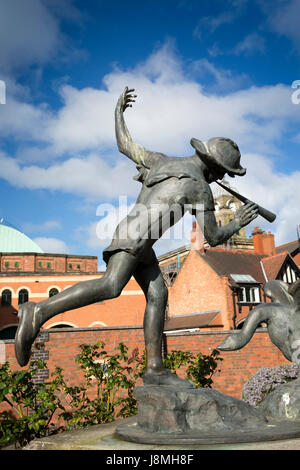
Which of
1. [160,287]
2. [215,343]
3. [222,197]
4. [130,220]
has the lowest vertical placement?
[215,343]

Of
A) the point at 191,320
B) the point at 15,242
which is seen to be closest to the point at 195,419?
the point at 191,320

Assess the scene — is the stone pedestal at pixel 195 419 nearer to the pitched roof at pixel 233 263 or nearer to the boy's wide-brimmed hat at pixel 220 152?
the boy's wide-brimmed hat at pixel 220 152

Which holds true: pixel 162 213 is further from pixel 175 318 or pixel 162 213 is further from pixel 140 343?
pixel 175 318

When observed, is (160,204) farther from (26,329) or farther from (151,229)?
(26,329)

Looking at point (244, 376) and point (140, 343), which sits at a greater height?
point (140, 343)

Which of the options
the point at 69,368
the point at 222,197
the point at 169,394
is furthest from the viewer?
the point at 222,197

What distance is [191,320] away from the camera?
1059 inches

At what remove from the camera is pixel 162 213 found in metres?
3.05

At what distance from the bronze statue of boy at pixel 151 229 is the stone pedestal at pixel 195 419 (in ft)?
1.11

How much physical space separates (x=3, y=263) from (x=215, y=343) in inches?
1256

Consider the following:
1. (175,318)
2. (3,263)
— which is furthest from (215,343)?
(3,263)

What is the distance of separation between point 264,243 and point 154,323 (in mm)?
31964

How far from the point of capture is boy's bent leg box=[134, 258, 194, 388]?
3.20 m

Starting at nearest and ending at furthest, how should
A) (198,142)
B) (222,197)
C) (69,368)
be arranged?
(198,142), (69,368), (222,197)
